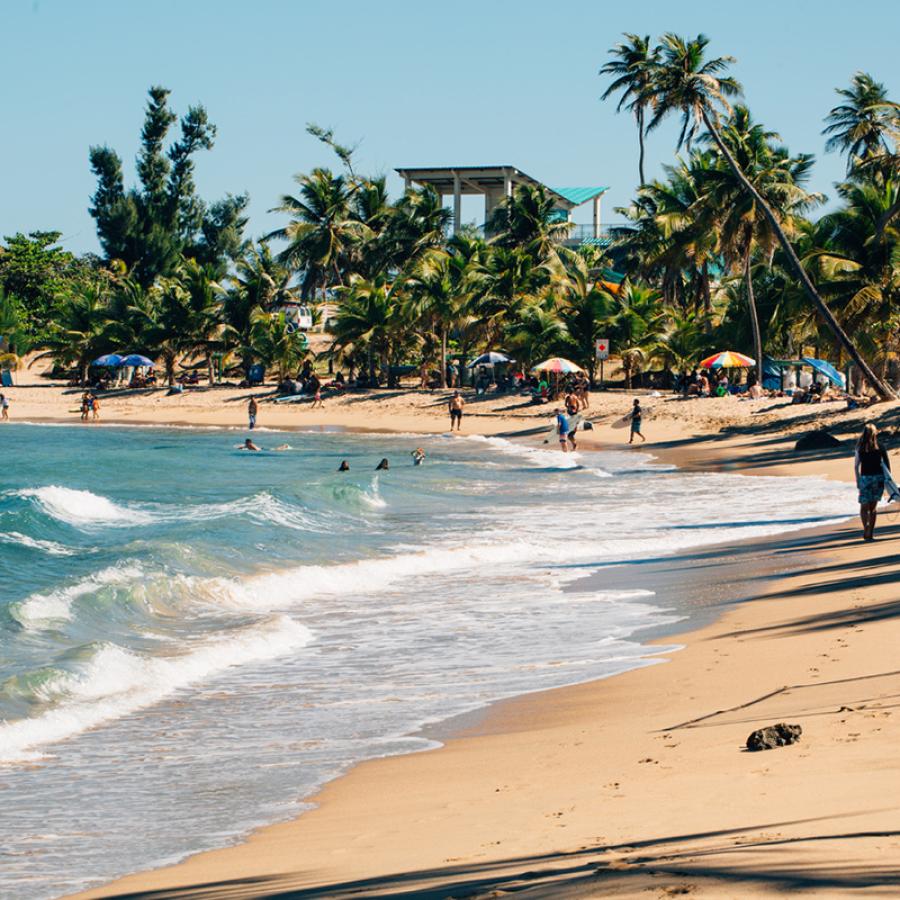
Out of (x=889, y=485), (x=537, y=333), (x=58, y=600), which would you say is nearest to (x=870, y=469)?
(x=889, y=485)

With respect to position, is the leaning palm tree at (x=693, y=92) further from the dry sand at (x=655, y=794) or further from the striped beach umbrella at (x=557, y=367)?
the dry sand at (x=655, y=794)

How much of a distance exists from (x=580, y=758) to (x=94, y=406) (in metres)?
50.7

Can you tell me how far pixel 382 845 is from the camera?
5730 millimetres

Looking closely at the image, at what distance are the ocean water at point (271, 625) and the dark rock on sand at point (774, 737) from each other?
8.07ft

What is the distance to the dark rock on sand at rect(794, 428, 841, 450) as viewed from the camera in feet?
105

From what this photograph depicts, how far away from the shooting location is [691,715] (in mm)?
7883

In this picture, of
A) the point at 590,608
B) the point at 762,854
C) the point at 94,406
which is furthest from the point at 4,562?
the point at 94,406

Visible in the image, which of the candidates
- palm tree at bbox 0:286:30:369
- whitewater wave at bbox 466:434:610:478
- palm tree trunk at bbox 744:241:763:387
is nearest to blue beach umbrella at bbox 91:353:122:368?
palm tree at bbox 0:286:30:369

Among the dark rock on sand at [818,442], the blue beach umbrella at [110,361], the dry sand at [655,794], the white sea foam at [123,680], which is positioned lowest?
the white sea foam at [123,680]

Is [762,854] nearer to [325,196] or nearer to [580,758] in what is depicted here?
[580,758]

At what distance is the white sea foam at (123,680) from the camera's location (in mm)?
8906

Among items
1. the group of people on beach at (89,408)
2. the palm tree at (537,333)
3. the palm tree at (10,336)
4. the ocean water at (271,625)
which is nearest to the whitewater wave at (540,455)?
the ocean water at (271,625)

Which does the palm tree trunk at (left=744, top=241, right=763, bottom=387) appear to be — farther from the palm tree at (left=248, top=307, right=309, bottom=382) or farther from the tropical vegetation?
the palm tree at (left=248, top=307, right=309, bottom=382)

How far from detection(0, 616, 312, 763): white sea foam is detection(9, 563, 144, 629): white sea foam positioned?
1.92m
